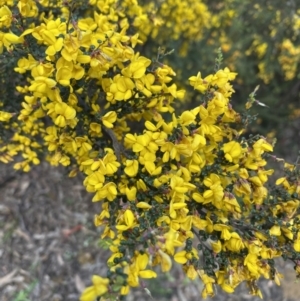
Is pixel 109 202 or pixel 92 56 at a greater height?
pixel 92 56

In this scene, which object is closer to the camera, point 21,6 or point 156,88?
point 21,6

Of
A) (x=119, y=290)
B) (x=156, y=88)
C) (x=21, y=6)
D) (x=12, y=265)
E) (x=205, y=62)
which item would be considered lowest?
(x=12, y=265)

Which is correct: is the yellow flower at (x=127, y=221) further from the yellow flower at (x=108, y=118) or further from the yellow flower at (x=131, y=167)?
the yellow flower at (x=108, y=118)

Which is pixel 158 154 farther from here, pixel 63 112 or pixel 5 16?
pixel 5 16

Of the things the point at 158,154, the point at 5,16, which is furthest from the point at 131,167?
the point at 5,16

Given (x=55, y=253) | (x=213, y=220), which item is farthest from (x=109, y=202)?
(x=55, y=253)

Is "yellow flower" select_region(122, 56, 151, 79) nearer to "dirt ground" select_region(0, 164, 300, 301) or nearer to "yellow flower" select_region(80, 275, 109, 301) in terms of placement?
"yellow flower" select_region(80, 275, 109, 301)

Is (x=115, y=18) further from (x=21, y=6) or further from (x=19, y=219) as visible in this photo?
(x=19, y=219)
